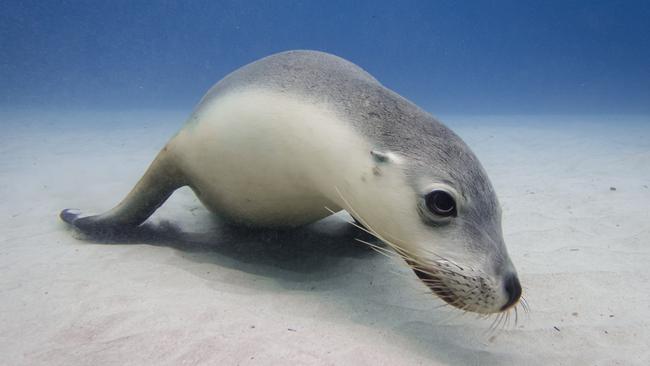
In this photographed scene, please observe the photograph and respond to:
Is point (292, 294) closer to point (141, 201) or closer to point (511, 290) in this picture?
point (511, 290)

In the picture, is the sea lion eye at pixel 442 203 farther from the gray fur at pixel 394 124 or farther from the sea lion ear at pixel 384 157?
the sea lion ear at pixel 384 157

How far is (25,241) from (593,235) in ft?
12.6

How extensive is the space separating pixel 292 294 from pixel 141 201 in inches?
48.4

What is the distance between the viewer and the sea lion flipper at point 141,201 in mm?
2686

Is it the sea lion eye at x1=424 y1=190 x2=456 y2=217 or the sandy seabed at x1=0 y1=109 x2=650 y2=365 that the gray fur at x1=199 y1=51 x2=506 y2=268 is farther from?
the sandy seabed at x1=0 y1=109 x2=650 y2=365

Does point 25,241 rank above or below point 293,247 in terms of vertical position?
below

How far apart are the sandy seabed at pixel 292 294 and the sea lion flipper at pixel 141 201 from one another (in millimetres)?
116

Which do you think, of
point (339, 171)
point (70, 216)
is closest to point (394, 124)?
point (339, 171)

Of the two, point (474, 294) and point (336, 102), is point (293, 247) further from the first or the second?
point (474, 294)

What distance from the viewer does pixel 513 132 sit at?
1120cm

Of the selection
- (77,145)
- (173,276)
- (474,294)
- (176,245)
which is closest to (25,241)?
(176,245)

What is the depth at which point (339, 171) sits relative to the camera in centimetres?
194

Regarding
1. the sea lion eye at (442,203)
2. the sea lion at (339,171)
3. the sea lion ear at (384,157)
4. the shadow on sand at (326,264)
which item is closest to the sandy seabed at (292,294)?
the shadow on sand at (326,264)

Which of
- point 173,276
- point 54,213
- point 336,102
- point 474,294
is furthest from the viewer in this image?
point 54,213
